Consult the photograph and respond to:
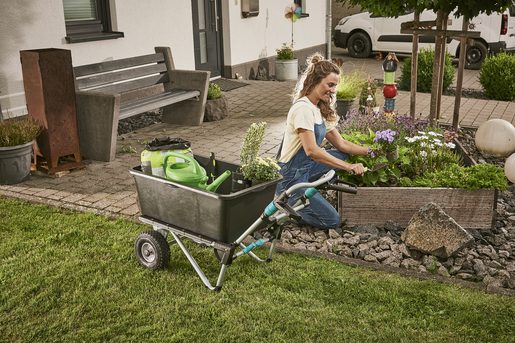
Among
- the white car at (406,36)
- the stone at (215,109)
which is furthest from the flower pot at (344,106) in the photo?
the white car at (406,36)

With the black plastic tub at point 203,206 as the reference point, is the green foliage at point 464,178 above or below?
below

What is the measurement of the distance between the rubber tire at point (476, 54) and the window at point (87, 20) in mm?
9380

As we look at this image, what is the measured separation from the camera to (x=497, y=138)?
295 inches

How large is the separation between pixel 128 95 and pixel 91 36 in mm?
1067

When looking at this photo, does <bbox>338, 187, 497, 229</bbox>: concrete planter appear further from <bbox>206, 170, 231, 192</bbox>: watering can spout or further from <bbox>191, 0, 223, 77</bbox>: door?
<bbox>191, 0, 223, 77</bbox>: door

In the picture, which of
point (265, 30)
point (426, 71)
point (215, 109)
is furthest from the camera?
point (265, 30)

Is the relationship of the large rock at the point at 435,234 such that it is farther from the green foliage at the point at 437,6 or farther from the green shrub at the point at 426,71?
the green shrub at the point at 426,71

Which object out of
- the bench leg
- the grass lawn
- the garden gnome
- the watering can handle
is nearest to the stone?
the bench leg

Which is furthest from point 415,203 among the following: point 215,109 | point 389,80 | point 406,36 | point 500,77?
point 406,36

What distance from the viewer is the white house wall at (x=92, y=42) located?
321 inches

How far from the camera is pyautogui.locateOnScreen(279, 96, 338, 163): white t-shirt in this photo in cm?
505

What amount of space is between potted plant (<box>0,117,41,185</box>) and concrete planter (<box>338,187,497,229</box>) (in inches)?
133

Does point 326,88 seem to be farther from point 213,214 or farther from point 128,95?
point 128,95

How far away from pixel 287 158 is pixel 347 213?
0.71 metres
